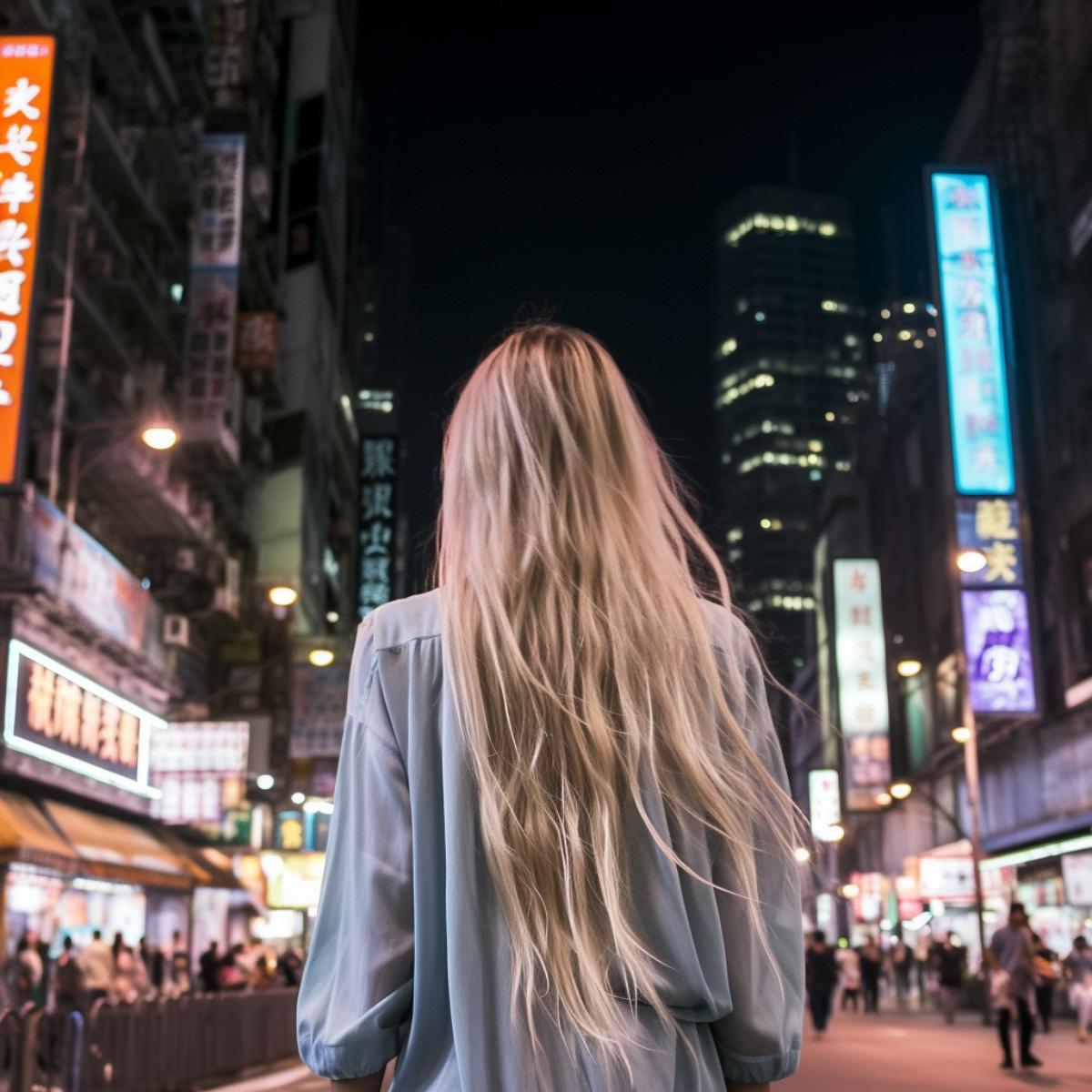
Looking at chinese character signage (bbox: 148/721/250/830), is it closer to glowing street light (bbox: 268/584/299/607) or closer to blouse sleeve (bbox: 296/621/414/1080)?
glowing street light (bbox: 268/584/299/607)

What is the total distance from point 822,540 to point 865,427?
1106 centimetres

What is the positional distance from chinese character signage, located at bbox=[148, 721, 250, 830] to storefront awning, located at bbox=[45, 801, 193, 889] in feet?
2.66

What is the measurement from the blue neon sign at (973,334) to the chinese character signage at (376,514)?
1359 inches

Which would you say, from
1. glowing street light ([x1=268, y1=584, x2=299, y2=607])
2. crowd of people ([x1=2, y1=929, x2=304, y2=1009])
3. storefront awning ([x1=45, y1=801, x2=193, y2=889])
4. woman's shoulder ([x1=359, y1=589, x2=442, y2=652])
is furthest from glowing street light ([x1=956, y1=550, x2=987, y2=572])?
woman's shoulder ([x1=359, y1=589, x2=442, y2=652])

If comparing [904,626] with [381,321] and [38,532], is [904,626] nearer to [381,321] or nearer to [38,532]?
[38,532]

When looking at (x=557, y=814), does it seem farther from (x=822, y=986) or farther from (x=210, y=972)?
(x=822, y=986)

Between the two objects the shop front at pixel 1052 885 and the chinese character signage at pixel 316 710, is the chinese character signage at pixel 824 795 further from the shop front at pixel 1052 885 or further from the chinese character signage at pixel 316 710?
the chinese character signage at pixel 316 710

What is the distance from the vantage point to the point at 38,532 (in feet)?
64.0

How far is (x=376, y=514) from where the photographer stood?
6391 centimetres

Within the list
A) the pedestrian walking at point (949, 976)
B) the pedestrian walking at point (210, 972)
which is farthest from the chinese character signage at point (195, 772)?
the pedestrian walking at point (949, 976)

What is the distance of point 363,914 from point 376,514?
62.3 m

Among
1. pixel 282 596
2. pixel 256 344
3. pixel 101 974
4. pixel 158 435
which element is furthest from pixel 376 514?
pixel 101 974

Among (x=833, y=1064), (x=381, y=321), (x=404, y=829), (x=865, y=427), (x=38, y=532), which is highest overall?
(x=381, y=321)

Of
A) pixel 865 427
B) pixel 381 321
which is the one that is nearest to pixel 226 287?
pixel 865 427
